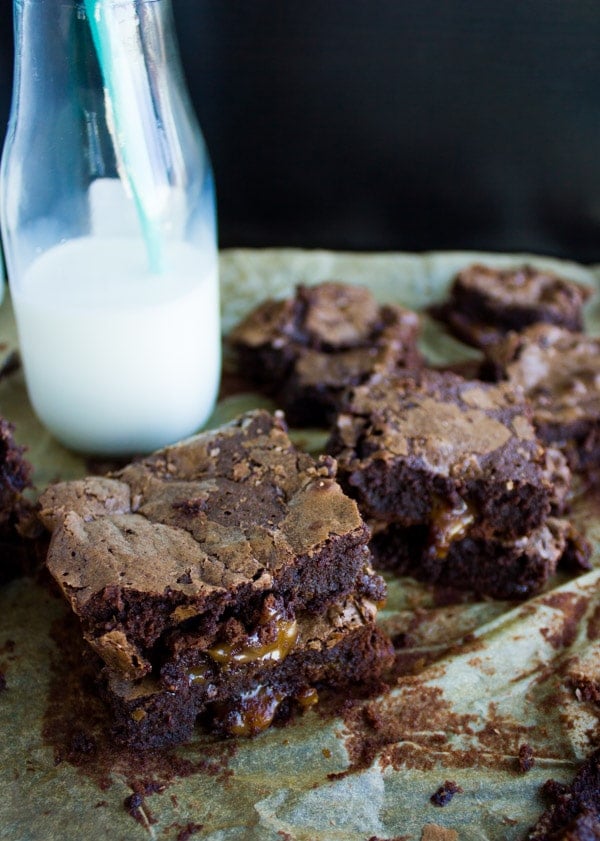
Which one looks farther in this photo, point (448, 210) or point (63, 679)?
point (448, 210)

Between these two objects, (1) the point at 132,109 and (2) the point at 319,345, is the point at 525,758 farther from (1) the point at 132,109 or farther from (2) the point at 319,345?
(1) the point at 132,109

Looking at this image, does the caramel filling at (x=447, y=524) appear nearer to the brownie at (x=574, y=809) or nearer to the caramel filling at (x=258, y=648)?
the caramel filling at (x=258, y=648)

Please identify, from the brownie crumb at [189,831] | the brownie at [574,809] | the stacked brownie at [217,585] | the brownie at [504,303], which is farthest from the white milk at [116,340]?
the brownie at [574,809]

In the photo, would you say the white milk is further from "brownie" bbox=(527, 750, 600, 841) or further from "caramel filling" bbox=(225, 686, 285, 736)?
"brownie" bbox=(527, 750, 600, 841)

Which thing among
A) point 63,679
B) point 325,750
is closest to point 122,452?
point 63,679

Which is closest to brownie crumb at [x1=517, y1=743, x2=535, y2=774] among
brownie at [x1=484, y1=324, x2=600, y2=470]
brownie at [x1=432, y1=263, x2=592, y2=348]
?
brownie at [x1=484, y1=324, x2=600, y2=470]

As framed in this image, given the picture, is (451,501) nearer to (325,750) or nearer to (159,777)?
(325,750)

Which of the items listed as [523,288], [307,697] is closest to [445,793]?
[307,697]
